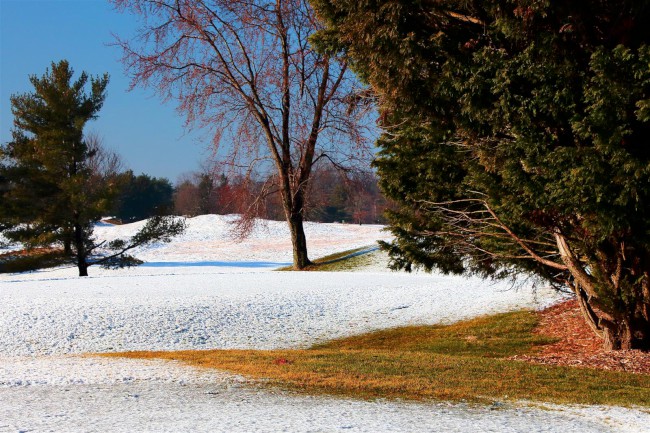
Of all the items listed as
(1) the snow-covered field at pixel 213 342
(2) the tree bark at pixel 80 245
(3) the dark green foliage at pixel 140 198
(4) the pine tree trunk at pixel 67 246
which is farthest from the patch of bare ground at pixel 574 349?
(3) the dark green foliage at pixel 140 198

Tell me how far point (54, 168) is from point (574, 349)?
22.4 metres

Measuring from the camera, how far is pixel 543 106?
27.3ft

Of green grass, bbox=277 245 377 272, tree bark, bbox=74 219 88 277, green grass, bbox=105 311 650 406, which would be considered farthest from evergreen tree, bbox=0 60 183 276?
green grass, bbox=105 311 650 406

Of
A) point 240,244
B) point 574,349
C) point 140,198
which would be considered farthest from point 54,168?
point 140,198

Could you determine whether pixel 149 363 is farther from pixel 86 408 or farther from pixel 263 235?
pixel 263 235

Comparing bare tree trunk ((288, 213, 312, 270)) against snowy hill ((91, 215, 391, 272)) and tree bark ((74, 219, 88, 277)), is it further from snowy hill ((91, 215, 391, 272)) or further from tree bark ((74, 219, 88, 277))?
tree bark ((74, 219, 88, 277))

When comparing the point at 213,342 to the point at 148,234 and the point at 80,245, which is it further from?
the point at 148,234

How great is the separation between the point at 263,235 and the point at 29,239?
1833 cm

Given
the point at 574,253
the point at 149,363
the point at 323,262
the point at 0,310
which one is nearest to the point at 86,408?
the point at 149,363

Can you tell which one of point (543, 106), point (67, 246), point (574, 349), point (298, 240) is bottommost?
point (574, 349)

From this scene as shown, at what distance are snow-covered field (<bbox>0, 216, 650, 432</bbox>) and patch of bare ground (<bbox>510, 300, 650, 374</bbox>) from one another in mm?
1603

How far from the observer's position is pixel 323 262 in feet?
91.9

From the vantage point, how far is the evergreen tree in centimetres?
2723

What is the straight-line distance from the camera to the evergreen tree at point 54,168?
27.2 metres
